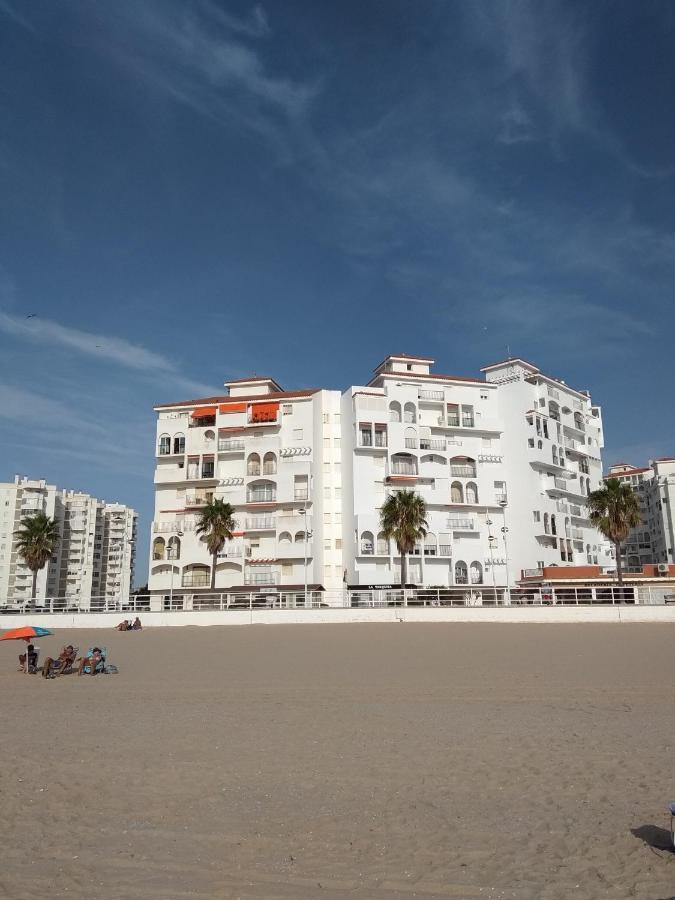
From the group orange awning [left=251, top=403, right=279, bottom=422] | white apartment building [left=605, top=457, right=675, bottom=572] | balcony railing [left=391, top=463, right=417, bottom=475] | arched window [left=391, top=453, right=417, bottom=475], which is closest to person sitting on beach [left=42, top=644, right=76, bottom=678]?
arched window [left=391, top=453, right=417, bottom=475]

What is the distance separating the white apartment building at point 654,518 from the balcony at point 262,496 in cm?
5798

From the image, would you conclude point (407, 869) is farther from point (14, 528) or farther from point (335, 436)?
point (14, 528)

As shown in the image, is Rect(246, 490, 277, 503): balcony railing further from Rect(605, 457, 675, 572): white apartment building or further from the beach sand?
Rect(605, 457, 675, 572): white apartment building

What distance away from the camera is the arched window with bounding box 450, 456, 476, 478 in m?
69.4

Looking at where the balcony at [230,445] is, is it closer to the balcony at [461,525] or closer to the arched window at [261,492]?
the arched window at [261,492]

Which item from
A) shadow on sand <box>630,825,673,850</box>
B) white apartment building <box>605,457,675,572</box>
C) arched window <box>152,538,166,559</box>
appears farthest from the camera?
white apartment building <box>605,457,675,572</box>

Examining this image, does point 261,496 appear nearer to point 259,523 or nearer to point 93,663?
point 259,523

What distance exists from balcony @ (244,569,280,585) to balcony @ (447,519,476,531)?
16891 millimetres

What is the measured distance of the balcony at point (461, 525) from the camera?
219 ft

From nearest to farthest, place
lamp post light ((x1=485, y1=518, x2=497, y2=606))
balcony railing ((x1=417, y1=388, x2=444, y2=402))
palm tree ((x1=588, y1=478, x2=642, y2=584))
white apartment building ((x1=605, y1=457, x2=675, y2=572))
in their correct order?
1. palm tree ((x1=588, y1=478, x2=642, y2=584))
2. lamp post light ((x1=485, y1=518, x2=497, y2=606))
3. balcony railing ((x1=417, y1=388, x2=444, y2=402))
4. white apartment building ((x1=605, y1=457, x2=675, y2=572))

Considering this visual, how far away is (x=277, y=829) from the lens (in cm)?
700

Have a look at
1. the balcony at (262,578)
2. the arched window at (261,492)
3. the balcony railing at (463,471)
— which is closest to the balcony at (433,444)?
the balcony railing at (463,471)

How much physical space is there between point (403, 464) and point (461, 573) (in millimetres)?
11486

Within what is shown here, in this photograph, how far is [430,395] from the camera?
7038cm
